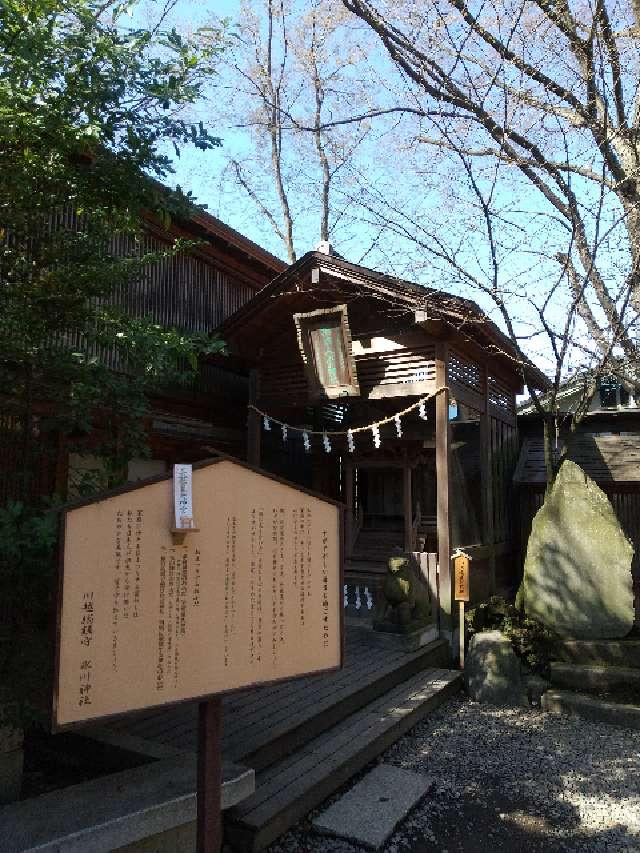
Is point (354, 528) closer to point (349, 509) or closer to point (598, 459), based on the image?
point (349, 509)

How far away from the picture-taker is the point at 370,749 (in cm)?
551

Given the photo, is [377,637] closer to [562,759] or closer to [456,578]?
[456,578]

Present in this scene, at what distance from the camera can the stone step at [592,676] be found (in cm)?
731

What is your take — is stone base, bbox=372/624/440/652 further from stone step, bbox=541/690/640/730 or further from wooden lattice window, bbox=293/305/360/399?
wooden lattice window, bbox=293/305/360/399

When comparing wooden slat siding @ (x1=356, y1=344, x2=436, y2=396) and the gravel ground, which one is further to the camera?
wooden slat siding @ (x1=356, y1=344, x2=436, y2=396)

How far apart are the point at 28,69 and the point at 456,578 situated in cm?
736

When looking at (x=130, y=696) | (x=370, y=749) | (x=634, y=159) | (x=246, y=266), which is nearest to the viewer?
(x=130, y=696)

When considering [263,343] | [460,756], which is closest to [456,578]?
[460,756]

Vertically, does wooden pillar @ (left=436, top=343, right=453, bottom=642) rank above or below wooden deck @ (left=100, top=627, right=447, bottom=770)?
above

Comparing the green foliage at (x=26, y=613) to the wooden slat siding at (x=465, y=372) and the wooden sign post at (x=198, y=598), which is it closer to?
the wooden sign post at (x=198, y=598)

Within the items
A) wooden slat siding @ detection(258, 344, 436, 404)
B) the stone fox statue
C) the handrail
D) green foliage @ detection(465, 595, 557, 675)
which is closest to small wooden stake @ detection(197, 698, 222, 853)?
the stone fox statue

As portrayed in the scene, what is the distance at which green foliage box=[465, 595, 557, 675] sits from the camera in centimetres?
801

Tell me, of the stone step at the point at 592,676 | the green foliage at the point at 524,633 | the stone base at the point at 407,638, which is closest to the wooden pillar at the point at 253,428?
the stone base at the point at 407,638

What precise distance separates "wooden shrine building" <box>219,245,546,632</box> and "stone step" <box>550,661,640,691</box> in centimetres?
174
